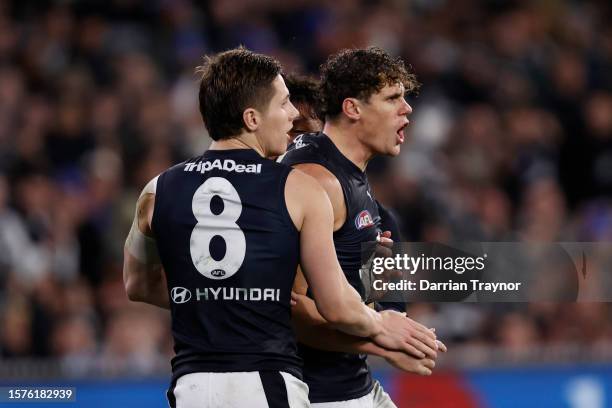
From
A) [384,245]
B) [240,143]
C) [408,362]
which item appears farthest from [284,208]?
[384,245]

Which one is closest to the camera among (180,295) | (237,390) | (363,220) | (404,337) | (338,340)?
(237,390)

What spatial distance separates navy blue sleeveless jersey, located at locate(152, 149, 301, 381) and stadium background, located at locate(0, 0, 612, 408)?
343cm

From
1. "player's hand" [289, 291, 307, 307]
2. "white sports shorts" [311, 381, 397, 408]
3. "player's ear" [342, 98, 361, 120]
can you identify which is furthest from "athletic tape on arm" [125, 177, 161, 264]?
"player's ear" [342, 98, 361, 120]

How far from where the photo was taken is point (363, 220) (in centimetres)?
486

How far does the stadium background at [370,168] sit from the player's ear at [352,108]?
314 centimetres

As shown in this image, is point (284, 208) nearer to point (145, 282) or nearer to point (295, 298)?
point (295, 298)

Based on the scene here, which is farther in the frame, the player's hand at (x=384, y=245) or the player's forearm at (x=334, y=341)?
the player's hand at (x=384, y=245)

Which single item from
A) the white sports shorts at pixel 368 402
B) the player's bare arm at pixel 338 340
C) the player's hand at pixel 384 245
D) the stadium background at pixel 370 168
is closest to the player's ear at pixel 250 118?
the player's bare arm at pixel 338 340

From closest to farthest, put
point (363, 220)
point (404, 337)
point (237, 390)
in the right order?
point (237, 390) < point (404, 337) < point (363, 220)

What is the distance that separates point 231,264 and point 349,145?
1.13 meters

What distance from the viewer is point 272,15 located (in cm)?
1241

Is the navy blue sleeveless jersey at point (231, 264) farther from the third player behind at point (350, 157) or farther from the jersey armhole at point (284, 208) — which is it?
the third player behind at point (350, 157)

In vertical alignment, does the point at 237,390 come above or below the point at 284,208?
below

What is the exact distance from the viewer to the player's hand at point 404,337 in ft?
14.7
